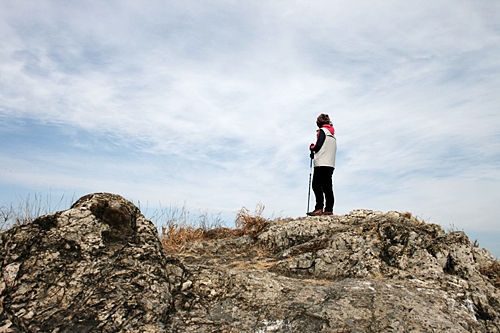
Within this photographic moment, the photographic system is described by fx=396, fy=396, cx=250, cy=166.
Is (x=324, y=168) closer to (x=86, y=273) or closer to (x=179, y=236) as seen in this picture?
(x=179, y=236)

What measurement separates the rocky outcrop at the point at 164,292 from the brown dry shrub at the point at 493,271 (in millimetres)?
1950

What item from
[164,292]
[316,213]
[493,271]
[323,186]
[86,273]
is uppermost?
[323,186]

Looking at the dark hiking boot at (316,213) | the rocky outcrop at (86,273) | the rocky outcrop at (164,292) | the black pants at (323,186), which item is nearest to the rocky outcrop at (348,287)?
the rocky outcrop at (164,292)

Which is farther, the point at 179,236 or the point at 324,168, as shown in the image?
the point at 324,168

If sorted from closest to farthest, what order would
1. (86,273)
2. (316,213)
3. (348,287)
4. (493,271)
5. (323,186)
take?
(86,273), (348,287), (493,271), (316,213), (323,186)

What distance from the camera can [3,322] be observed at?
112 inches

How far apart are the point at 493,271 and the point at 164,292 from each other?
5825mm

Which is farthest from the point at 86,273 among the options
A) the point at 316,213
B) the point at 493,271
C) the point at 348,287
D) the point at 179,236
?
the point at 493,271

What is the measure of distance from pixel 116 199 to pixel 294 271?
2.34 metres

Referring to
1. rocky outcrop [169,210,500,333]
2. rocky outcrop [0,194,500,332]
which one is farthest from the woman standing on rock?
rocky outcrop [0,194,500,332]

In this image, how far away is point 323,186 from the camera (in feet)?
29.3

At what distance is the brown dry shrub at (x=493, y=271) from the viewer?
20.7 feet

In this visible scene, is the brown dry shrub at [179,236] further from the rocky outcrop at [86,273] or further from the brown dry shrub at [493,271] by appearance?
the brown dry shrub at [493,271]

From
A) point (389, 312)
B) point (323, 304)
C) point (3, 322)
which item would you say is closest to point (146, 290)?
point (3, 322)
